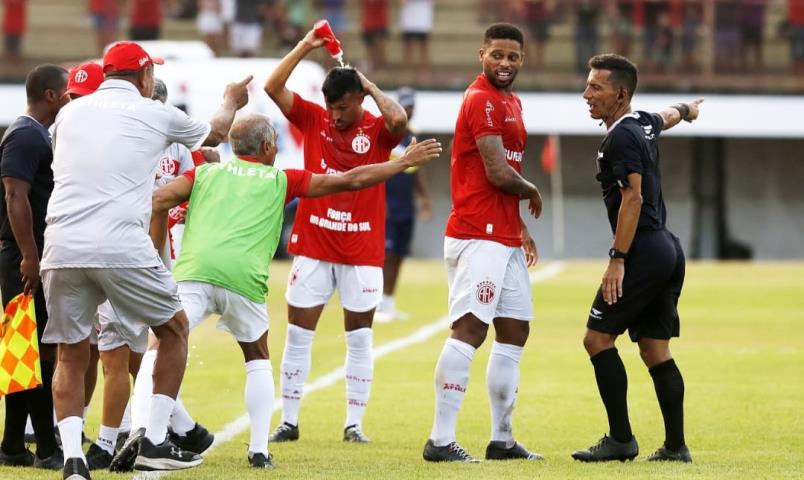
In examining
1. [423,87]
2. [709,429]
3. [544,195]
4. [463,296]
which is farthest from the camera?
[544,195]

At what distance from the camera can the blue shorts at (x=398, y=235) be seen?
1817 cm

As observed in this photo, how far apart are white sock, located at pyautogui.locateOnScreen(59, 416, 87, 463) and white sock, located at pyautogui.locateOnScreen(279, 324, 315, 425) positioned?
91.9 inches

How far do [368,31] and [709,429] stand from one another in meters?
23.4

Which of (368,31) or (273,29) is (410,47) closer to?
(368,31)

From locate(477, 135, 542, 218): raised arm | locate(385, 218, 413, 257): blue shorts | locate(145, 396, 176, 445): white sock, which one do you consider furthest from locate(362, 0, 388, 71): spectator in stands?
locate(145, 396, 176, 445): white sock

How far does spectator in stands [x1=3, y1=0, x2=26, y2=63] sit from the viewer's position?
32.0 metres

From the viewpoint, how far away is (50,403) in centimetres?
854

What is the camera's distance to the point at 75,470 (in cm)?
741

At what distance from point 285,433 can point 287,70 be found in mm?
2293

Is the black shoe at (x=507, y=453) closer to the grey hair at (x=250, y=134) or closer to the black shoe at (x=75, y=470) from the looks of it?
the grey hair at (x=250, y=134)

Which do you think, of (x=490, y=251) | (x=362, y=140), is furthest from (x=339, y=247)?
(x=490, y=251)

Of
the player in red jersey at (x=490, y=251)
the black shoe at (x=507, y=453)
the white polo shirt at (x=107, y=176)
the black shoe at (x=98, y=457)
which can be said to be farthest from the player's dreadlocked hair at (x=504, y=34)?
the black shoe at (x=98, y=457)

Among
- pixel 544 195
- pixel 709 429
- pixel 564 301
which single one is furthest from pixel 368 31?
pixel 709 429

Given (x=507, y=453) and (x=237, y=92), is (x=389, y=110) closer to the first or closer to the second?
(x=237, y=92)
